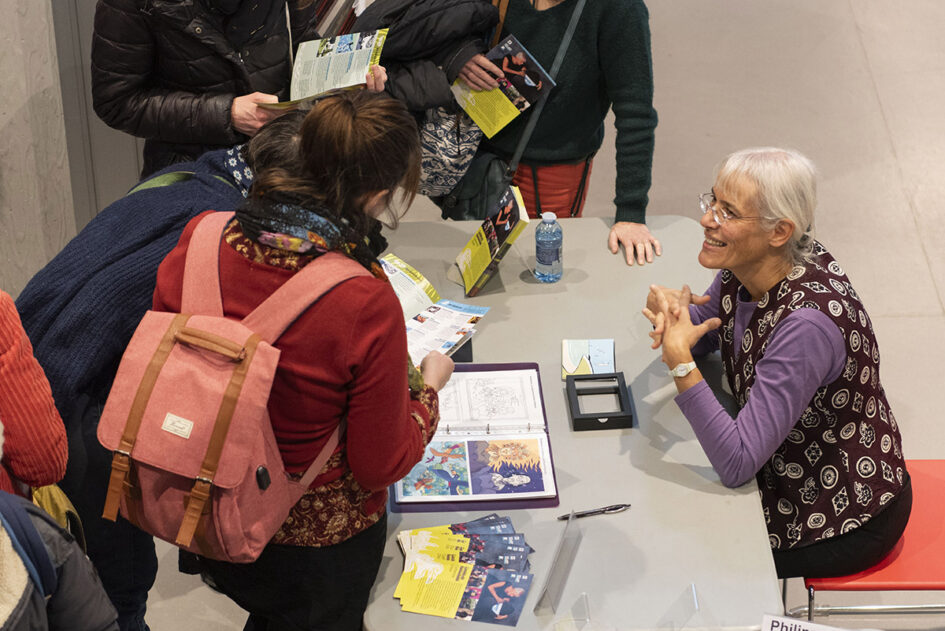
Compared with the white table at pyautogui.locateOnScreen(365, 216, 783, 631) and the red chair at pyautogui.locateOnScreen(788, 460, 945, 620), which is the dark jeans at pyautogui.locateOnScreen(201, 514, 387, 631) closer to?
the white table at pyautogui.locateOnScreen(365, 216, 783, 631)

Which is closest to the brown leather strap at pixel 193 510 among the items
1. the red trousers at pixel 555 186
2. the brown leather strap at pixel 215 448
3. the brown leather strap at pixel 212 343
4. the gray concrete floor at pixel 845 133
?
the brown leather strap at pixel 215 448

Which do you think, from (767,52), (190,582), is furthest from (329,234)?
(767,52)

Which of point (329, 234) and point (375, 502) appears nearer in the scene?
point (329, 234)

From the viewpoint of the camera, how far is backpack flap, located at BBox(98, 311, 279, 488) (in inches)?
65.1

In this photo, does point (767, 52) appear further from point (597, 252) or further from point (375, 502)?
point (375, 502)

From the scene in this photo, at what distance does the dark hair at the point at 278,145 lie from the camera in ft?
5.60

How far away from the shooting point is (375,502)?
1922mm

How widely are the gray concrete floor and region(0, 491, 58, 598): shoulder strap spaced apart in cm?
168

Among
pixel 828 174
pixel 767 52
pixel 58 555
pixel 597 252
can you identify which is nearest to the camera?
pixel 58 555

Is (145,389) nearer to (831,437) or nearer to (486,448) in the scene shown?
(486,448)

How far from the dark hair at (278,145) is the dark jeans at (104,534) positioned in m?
0.72

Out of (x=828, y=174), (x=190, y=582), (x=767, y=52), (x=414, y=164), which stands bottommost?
(x=190, y=582)

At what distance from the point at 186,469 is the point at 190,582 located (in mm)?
1632

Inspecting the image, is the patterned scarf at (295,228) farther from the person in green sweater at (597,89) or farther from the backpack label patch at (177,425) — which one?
the person in green sweater at (597,89)
